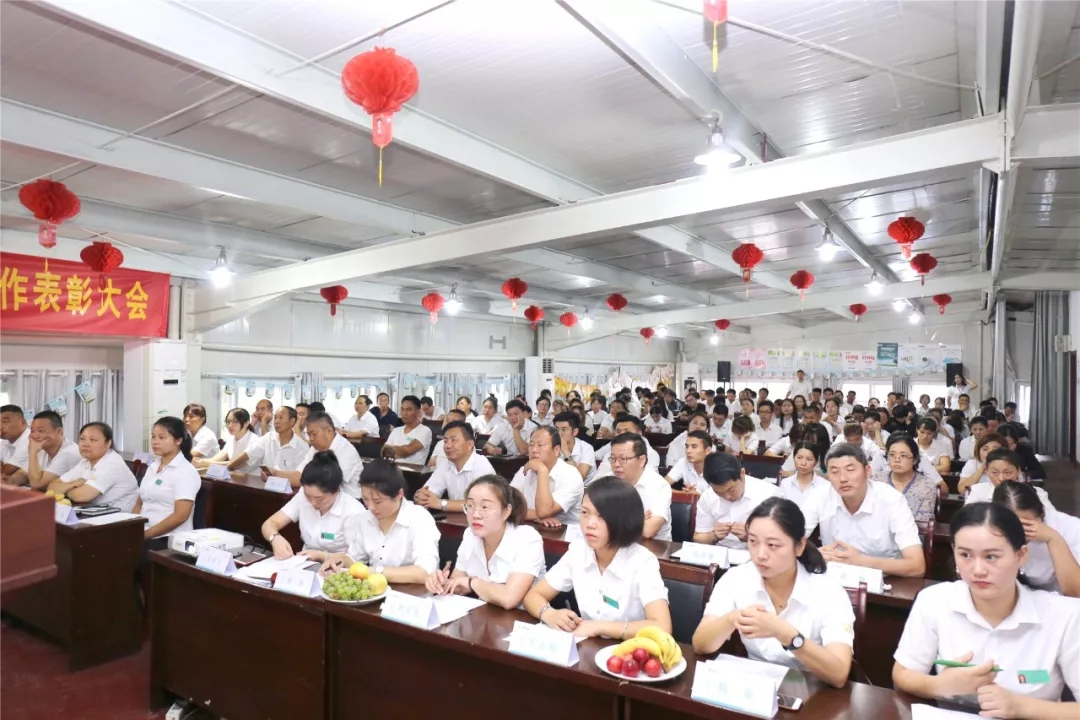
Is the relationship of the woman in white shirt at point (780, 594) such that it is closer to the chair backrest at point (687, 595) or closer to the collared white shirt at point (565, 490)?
the chair backrest at point (687, 595)

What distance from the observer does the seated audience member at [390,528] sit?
301 centimetres

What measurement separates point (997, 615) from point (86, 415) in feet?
26.8

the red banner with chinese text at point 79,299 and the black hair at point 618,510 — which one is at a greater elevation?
the red banner with chinese text at point 79,299

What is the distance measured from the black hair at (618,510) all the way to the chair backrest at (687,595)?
10.5 inches

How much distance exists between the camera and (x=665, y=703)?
1.76m

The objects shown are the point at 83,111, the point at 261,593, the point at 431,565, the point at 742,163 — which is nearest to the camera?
the point at 261,593

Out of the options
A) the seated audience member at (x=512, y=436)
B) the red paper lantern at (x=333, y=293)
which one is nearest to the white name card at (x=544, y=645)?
the seated audience member at (x=512, y=436)

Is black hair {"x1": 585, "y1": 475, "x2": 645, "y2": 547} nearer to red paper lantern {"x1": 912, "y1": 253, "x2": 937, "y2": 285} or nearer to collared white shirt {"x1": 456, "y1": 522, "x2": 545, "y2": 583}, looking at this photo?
collared white shirt {"x1": 456, "y1": 522, "x2": 545, "y2": 583}

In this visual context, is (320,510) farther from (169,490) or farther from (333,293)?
(333,293)

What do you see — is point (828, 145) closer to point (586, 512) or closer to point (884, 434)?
point (586, 512)

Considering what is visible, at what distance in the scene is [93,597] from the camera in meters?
3.57

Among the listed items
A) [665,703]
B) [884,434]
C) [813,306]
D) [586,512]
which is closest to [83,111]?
[586,512]

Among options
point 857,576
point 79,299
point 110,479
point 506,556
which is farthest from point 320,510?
point 79,299

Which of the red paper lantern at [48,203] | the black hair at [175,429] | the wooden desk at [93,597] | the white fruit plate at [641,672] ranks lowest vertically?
the wooden desk at [93,597]
